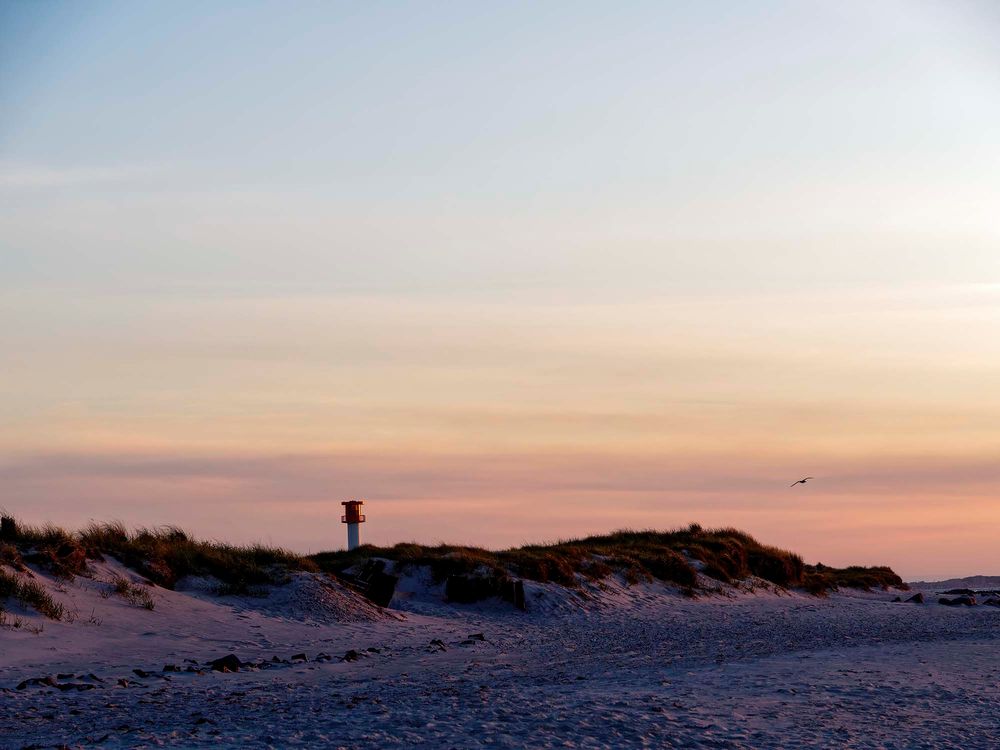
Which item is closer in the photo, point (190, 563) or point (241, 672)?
point (241, 672)

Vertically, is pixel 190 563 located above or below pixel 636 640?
above

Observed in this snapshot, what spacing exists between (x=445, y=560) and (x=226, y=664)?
33.6ft

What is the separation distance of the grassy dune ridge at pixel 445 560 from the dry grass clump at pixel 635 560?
0.03 metres

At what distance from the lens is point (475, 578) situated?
2233 cm

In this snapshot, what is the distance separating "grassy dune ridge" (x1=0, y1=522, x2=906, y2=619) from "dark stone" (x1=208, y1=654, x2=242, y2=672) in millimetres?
3130

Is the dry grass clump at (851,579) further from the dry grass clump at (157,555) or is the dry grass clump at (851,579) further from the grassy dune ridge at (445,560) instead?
the dry grass clump at (157,555)

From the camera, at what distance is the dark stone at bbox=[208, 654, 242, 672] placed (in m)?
13.0

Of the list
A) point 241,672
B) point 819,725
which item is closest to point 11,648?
point 241,672

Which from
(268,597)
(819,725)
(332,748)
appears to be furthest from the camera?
(268,597)

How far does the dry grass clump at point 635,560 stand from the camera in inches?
922

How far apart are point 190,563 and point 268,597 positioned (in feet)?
5.36

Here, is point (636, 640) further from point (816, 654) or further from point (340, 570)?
point (340, 570)

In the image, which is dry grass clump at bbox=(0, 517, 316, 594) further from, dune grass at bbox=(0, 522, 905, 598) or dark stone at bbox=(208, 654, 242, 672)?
dark stone at bbox=(208, 654, 242, 672)

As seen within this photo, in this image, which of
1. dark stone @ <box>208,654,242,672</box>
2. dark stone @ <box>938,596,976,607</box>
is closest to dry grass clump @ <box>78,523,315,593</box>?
dark stone @ <box>208,654,242,672</box>
